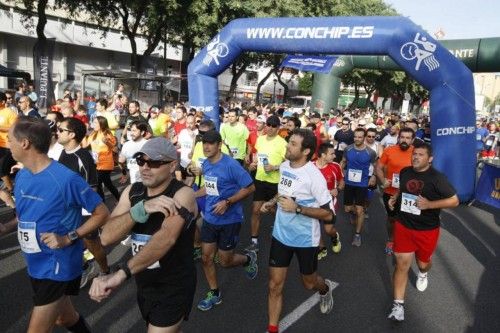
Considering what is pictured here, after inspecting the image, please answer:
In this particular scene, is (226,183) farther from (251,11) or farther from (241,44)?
(251,11)

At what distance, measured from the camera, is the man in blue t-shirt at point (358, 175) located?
665 centimetres

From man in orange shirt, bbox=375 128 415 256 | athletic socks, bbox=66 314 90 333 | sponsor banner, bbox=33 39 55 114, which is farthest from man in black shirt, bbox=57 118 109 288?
sponsor banner, bbox=33 39 55 114

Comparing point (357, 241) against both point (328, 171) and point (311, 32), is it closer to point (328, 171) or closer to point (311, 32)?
point (328, 171)

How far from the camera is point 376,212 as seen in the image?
888cm

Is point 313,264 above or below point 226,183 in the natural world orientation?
below

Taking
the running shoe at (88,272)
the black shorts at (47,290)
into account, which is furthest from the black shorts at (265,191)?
the black shorts at (47,290)

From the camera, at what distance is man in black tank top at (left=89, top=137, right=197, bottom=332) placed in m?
2.04

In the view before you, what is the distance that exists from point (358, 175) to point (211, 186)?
3168mm

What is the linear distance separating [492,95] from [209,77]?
600 feet

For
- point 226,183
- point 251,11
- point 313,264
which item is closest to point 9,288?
point 226,183

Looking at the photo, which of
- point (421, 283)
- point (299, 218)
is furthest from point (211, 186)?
point (421, 283)

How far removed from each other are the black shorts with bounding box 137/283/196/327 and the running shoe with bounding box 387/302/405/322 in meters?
2.56

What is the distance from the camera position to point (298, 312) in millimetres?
4281

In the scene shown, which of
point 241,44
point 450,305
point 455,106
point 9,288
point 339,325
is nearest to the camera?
point 339,325
